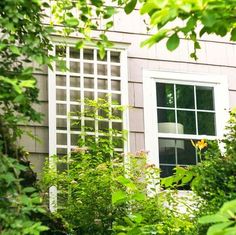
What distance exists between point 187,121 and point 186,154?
0.37 m

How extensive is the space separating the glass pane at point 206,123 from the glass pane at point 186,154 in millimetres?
227

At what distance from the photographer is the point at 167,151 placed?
6211 millimetres

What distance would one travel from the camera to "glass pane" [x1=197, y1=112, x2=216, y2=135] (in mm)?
6402

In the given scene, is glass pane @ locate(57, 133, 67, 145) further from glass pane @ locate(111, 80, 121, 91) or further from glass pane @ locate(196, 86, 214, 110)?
glass pane @ locate(196, 86, 214, 110)

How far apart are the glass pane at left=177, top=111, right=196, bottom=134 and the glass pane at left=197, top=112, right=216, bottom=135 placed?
0.26 ft

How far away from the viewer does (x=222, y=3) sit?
8.54ft

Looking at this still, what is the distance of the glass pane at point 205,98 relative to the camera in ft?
21.3

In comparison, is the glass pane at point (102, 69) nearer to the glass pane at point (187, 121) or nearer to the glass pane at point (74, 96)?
the glass pane at point (74, 96)

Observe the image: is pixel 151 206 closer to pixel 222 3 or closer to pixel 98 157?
pixel 98 157

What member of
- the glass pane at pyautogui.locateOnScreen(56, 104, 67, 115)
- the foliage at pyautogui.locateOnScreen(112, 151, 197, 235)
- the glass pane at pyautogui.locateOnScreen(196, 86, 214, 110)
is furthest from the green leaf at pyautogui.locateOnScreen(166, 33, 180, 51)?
the glass pane at pyautogui.locateOnScreen(196, 86, 214, 110)

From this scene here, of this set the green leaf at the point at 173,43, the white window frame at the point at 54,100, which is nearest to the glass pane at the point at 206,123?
the white window frame at the point at 54,100

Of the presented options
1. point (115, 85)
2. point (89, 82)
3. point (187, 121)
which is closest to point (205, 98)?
point (187, 121)

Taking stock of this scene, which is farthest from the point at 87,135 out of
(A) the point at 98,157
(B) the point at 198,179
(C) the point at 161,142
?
(B) the point at 198,179

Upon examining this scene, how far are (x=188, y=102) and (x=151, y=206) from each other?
6.55ft
